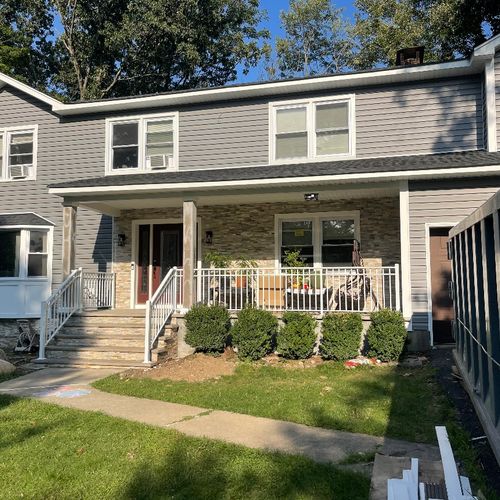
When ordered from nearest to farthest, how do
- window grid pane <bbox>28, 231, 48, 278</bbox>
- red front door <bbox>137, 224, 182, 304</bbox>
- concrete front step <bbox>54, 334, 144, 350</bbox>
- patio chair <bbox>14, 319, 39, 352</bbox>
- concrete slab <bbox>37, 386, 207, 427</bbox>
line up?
concrete slab <bbox>37, 386, 207, 427</bbox> < concrete front step <bbox>54, 334, 144, 350</bbox> < patio chair <bbox>14, 319, 39, 352</bbox> < window grid pane <bbox>28, 231, 48, 278</bbox> < red front door <bbox>137, 224, 182, 304</bbox>

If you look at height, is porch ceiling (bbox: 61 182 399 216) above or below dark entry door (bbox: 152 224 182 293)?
above

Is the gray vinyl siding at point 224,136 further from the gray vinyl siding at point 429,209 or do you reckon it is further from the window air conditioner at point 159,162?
the gray vinyl siding at point 429,209

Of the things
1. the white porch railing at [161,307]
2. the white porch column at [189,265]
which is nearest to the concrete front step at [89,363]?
the white porch railing at [161,307]

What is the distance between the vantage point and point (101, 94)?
953 inches

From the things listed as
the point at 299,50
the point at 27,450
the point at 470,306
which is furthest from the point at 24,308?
the point at 299,50

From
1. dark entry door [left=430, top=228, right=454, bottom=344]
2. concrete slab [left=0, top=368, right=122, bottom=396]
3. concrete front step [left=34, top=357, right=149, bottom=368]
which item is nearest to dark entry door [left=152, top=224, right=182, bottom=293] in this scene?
concrete front step [left=34, top=357, right=149, bottom=368]

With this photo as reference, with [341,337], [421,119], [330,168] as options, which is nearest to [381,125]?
[421,119]

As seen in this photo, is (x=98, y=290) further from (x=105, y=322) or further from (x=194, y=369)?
(x=194, y=369)

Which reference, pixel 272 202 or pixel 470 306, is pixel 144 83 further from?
pixel 470 306

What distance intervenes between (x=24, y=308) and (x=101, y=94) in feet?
51.7

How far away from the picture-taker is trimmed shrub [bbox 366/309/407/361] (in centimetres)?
811

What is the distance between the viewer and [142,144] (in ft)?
40.4

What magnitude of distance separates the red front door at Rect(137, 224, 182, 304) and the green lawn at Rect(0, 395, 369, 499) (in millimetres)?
7295

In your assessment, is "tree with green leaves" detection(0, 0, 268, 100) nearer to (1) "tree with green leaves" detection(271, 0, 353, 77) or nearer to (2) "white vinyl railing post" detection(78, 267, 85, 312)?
(1) "tree with green leaves" detection(271, 0, 353, 77)
